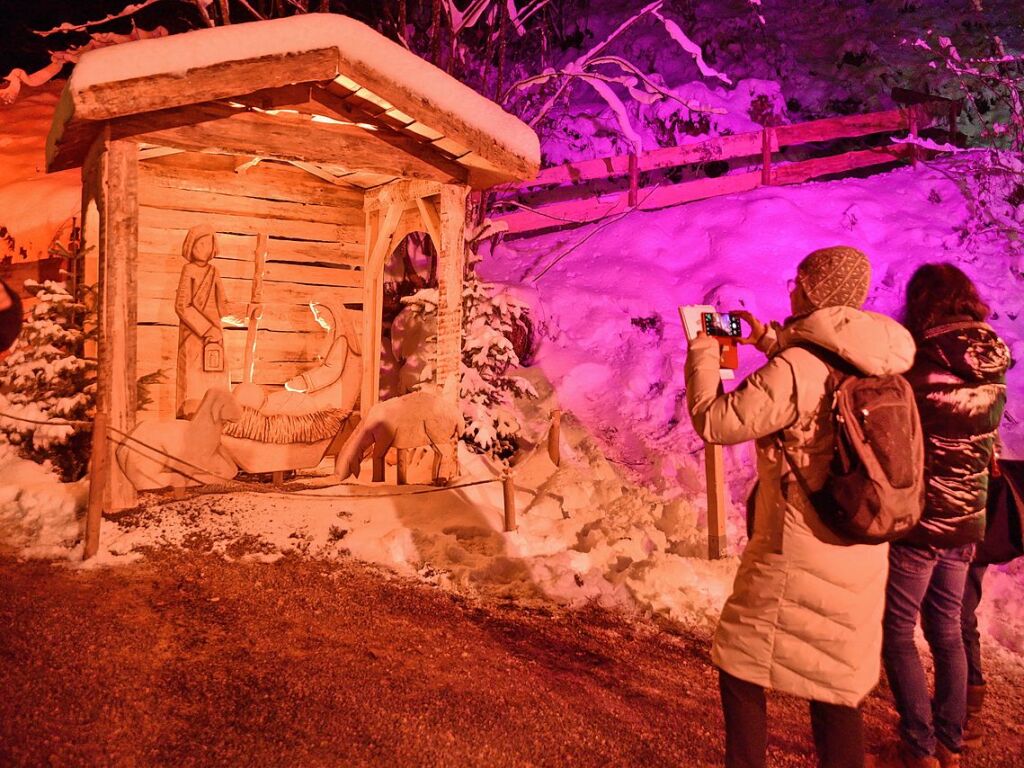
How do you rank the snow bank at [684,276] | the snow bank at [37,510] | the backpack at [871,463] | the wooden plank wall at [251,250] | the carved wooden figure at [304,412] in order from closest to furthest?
the backpack at [871,463] < the snow bank at [37,510] < the carved wooden figure at [304,412] < the wooden plank wall at [251,250] < the snow bank at [684,276]

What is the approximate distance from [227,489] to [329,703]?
330 centimetres

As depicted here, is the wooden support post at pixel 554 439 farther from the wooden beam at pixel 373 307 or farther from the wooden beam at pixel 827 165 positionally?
the wooden beam at pixel 827 165

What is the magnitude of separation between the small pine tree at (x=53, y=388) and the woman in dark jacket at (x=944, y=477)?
647 centimetres

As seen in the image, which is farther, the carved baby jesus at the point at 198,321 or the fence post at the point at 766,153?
the fence post at the point at 766,153

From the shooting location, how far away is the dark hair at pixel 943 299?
331cm

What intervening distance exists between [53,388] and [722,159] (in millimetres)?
11719

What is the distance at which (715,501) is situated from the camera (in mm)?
5516

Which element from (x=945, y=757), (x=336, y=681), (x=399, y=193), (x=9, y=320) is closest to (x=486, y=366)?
(x=399, y=193)

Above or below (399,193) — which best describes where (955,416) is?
below

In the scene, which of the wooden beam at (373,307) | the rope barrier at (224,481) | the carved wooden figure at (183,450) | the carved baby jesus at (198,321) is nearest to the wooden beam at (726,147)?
A: the wooden beam at (373,307)

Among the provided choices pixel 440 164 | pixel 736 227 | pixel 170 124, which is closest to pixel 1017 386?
pixel 736 227

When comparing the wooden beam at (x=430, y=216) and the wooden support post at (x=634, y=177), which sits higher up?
the wooden support post at (x=634, y=177)

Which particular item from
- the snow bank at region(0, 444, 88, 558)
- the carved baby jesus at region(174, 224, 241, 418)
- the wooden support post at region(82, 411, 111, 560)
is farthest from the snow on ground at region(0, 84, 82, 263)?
the wooden support post at region(82, 411, 111, 560)

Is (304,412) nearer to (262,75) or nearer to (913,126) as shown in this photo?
(262,75)
